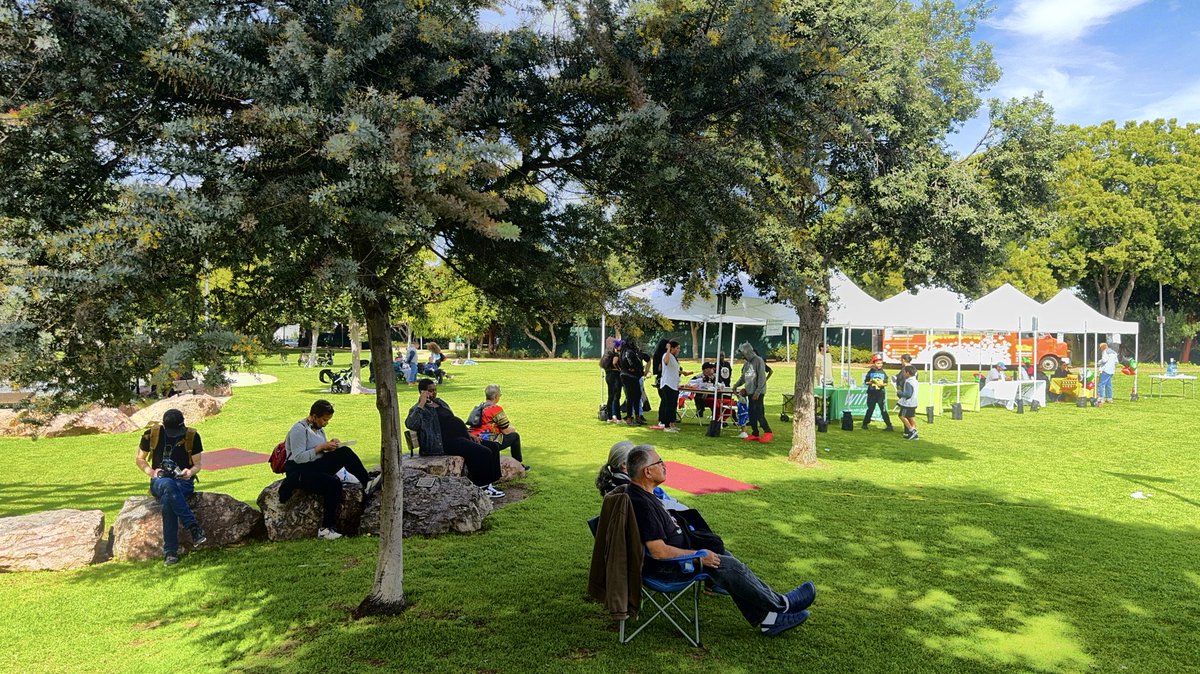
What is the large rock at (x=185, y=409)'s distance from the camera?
14.2 m

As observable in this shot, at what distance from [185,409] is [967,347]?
32283 millimetres

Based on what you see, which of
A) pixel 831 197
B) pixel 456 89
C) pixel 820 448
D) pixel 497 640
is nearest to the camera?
pixel 456 89

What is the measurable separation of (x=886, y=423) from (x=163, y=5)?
1487 centimetres

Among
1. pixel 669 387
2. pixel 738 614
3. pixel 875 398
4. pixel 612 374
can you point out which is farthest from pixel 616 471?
pixel 875 398

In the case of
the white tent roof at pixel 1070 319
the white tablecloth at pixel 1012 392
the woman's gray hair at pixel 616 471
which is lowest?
the white tablecloth at pixel 1012 392

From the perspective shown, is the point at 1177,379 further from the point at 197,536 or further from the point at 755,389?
the point at 197,536

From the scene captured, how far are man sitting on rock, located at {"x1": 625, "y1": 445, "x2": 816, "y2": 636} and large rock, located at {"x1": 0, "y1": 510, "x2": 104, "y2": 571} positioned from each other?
4.71 metres

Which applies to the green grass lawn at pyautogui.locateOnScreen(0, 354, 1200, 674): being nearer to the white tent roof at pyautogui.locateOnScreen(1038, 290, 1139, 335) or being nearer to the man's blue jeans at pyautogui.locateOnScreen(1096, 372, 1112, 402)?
the white tent roof at pyautogui.locateOnScreen(1038, 290, 1139, 335)

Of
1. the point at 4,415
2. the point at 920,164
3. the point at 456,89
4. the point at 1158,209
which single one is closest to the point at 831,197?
the point at 920,164

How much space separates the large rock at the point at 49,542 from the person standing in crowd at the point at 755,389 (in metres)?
9.91

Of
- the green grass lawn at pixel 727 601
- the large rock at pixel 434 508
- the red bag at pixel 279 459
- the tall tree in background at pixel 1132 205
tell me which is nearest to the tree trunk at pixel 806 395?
the green grass lawn at pixel 727 601

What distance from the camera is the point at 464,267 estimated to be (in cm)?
481

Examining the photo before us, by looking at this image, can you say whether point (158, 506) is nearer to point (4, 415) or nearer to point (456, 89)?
point (456, 89)

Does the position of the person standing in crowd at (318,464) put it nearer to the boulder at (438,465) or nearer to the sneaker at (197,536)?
the sneaker at (197,536)
